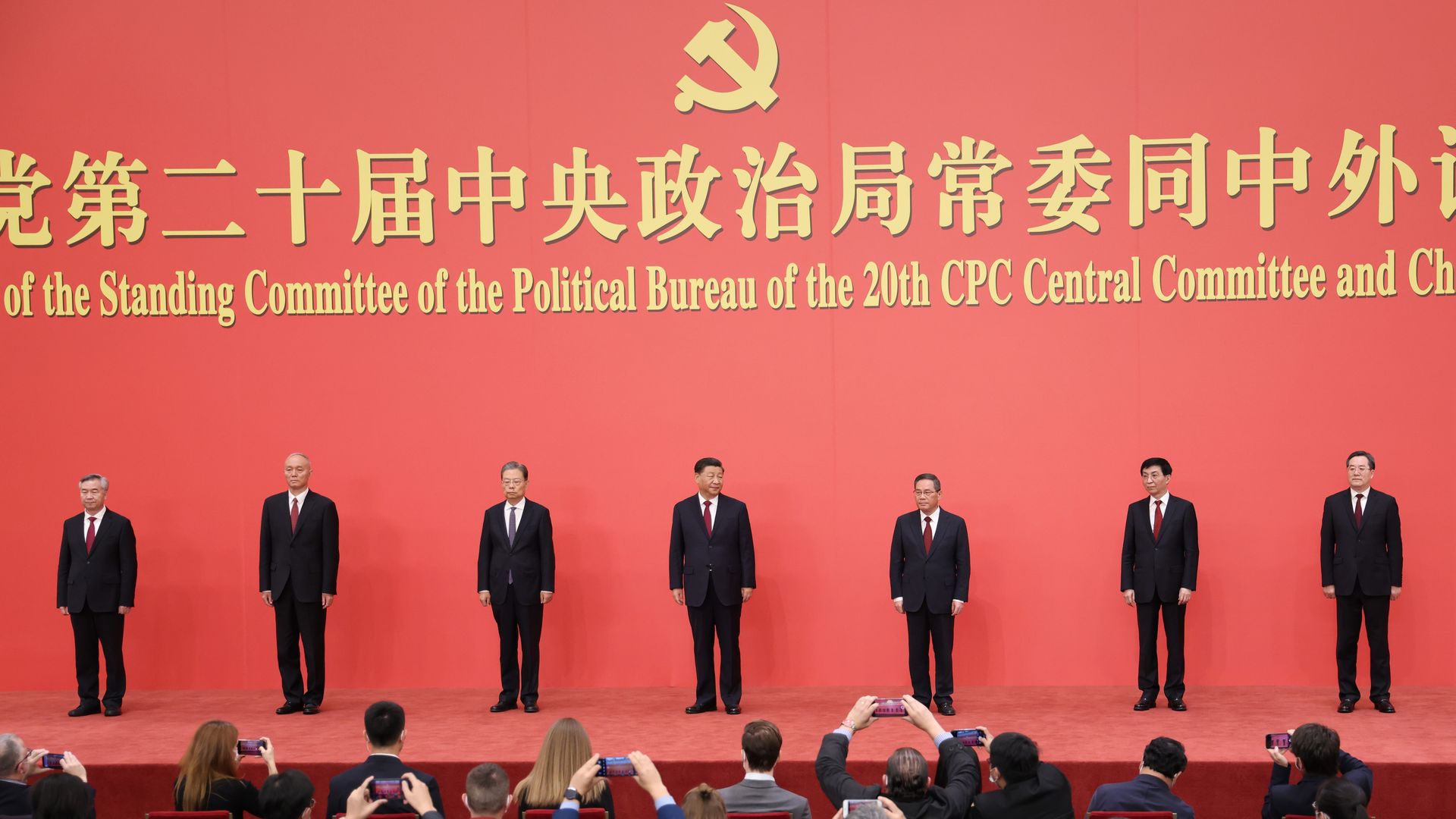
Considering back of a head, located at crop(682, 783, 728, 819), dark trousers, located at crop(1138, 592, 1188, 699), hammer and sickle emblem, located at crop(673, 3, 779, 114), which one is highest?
hammer and sickle emblem, located at crop(673, 3, 779, 114)

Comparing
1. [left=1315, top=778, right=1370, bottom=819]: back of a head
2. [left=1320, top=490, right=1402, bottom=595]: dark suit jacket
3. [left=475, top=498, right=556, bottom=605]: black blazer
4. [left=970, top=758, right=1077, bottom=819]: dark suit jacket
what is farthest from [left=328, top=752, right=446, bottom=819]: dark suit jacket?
[left=1320, top=490, right=1402, bottom=595]: dark suit jacket

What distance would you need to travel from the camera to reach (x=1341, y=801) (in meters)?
3.08

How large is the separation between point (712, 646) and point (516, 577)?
100cm

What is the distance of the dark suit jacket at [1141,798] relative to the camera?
328cm

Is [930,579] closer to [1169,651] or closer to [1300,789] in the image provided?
[1169,651]

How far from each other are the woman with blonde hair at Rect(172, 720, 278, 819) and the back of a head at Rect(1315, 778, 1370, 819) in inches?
107

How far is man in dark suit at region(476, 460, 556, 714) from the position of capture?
5992 millimetres

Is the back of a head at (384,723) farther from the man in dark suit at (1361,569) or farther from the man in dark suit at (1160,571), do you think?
the man in dark suit at (1361,569)

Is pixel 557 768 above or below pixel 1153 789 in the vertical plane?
above

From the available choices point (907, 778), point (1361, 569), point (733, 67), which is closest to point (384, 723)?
point (907, 778)

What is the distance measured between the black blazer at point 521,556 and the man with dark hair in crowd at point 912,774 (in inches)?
115

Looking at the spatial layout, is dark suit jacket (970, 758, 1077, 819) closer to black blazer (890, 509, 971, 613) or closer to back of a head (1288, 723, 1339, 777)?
back of a head (1288, 723, 1339, 777)

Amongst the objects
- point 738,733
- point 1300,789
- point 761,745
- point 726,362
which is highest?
point 726,362

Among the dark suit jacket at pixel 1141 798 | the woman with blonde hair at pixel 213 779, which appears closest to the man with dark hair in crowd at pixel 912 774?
the dark suit jacket at pixel 1141 798
